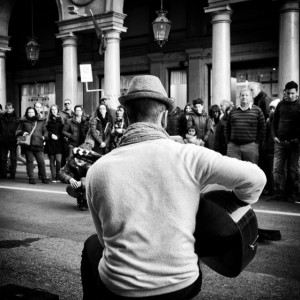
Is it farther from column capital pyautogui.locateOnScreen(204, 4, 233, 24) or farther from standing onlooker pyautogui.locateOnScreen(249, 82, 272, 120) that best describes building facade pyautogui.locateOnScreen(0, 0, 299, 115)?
standing onlooker pyautogui.locateOnScreen(249, 82, 272, 120)

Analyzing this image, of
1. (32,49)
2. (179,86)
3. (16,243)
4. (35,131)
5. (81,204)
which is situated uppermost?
(32,49)

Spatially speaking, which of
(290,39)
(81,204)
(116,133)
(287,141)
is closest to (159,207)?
(81,204)

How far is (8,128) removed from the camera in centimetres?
1417

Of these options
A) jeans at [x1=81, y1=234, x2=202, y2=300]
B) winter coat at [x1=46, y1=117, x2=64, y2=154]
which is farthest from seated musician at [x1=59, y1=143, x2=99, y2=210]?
jeans at [x1=81, y1=234, x2=202, y2=300]

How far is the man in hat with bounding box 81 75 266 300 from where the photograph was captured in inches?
90.7

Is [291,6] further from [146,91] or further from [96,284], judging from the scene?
[96,284]

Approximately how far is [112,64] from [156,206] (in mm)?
15905

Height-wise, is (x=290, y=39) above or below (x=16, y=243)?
above

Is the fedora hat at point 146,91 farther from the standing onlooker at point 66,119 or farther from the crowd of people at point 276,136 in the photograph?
the standing onlooker at point 66,119

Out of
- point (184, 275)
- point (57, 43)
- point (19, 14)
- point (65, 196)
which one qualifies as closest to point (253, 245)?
point (184, 275)

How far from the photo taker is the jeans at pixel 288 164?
9.55 metres

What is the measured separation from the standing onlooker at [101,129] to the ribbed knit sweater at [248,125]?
117 inches

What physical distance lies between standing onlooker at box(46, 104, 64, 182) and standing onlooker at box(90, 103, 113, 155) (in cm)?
189

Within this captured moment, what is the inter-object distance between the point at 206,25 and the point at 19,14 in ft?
36.1
